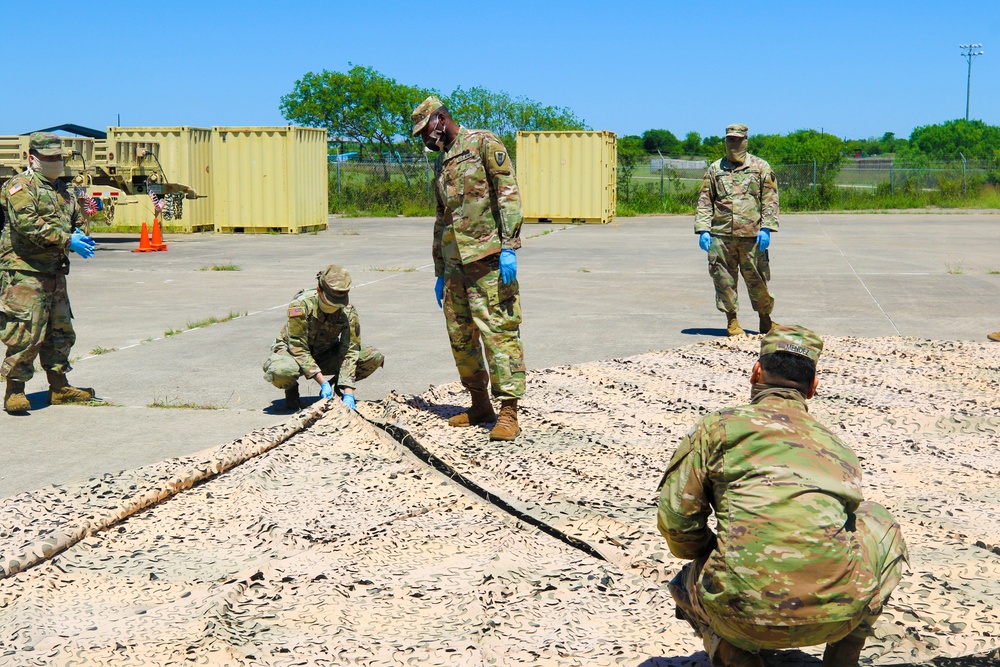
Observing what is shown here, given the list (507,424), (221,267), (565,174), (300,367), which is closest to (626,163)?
(565,174)

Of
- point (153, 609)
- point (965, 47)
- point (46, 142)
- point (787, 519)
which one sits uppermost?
point (965, 47)

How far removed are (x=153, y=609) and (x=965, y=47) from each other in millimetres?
98440

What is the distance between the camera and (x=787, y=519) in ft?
→ 9.39

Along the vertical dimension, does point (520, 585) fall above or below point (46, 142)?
below

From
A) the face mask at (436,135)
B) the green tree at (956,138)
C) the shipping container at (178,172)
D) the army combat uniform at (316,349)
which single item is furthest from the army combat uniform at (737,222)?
the green tree at (956,138)

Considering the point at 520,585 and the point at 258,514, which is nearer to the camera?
the point at 520,585

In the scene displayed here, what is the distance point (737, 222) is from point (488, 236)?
15.2 feet

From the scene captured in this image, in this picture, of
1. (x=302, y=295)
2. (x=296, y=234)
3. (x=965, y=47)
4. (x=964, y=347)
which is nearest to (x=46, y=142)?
(x=302, y=295)

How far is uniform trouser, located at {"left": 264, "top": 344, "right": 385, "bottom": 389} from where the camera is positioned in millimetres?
6926

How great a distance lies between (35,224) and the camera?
6902 mm

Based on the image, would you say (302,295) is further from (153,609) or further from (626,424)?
(153,609)

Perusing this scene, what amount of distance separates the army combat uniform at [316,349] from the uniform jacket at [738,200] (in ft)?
12.9

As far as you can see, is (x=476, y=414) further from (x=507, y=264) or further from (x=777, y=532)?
(x=777, y=532)

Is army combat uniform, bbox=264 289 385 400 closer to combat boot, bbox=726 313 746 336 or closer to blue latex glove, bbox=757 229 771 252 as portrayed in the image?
combat boot, bbox=726 313 746 336
